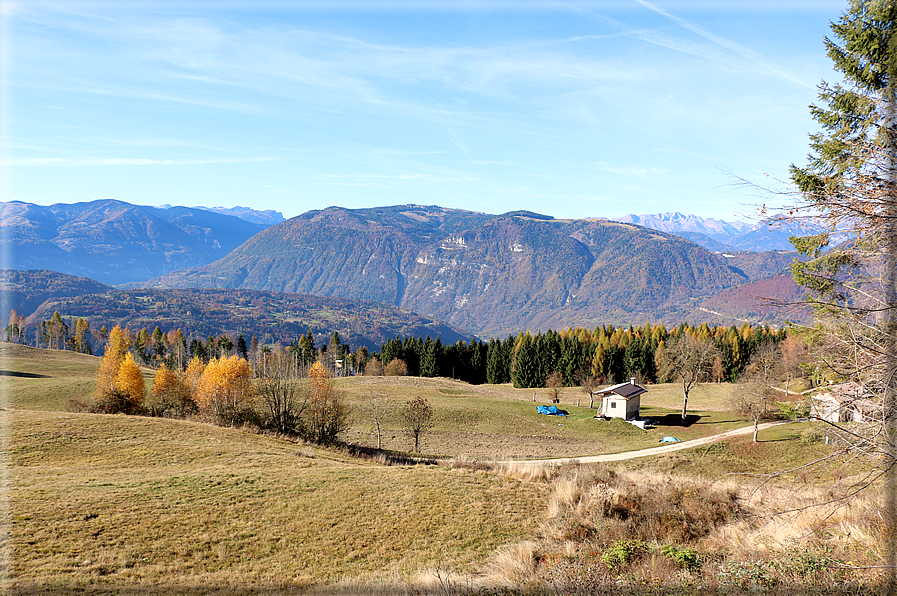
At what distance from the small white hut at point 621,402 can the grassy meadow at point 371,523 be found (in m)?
36.8

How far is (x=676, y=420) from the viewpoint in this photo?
58188 millimetres

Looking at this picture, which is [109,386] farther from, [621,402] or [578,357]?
[578,357]

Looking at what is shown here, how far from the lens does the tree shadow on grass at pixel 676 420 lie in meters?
55.8

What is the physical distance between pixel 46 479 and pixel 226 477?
20.8 ft

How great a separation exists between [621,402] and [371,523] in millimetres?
49089

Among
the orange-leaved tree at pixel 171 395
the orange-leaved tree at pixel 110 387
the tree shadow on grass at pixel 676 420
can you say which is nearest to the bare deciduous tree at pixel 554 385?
the tree shadow on grass at pixel 676 420

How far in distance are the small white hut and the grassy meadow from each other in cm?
3683

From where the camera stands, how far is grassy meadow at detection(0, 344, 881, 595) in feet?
33.5

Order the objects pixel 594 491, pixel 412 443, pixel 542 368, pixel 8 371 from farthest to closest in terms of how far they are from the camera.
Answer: pixel 542 368, pixel 8 371, pixel 412 443, pixel 594 491

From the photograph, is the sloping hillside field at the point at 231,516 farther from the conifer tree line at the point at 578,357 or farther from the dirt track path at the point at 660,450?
the conifer tree line at the point at 578,357

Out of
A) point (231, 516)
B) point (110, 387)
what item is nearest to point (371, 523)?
point (231, 516)

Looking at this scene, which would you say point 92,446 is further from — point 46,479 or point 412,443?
point 412,443

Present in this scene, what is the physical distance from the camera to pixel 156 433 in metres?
28.0

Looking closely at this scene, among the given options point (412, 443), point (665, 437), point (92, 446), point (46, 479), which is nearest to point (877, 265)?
point (46, 479)
